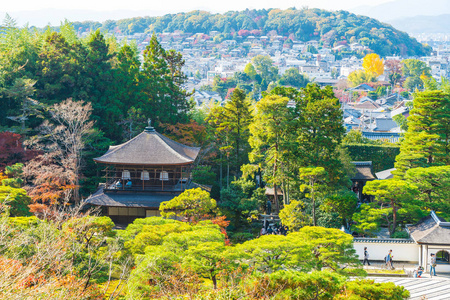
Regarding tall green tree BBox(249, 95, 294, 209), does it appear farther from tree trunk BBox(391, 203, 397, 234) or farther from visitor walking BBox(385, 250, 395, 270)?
visitor walking BBox(385, 250, 395, 270)

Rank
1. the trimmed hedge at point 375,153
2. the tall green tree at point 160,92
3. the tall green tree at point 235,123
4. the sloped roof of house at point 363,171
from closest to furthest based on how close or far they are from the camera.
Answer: the tall green tree at point 235,123, the sloped roof of house at point 363,171, the tall green tree at point 160,92, the trimmed hedge at point 375,153

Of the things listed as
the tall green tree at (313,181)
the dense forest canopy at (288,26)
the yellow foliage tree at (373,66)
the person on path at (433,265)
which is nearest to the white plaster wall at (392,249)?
the person on path at (433,265)

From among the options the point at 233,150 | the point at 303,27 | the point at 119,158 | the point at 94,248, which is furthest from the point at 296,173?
the point at 303,27

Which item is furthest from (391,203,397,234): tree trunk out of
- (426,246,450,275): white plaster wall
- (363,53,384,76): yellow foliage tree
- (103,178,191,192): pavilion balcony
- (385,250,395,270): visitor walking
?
(363,53,384,76): yellow foliage tree

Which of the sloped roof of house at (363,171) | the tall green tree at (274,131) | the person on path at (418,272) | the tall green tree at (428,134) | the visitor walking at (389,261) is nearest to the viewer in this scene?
the person on path at (418,272)

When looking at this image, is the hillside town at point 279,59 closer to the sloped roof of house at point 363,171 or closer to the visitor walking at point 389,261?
the sloped roof of house at point 363,171

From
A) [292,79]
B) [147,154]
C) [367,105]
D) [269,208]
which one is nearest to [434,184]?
[269,208]
